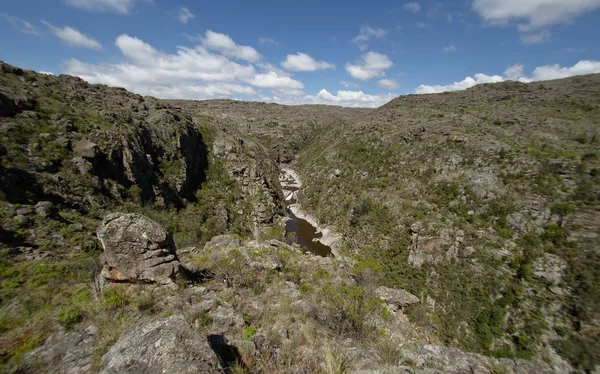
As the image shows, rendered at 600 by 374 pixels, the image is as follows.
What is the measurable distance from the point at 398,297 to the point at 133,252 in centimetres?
2422

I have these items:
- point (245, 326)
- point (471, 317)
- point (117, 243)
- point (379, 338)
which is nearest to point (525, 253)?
point (471, 317)

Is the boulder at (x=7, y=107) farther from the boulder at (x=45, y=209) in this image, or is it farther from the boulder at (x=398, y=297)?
the boulder at (x=398, y=297)

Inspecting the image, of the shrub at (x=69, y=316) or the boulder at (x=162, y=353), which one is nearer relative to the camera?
the boulder at (x=162, y=353)

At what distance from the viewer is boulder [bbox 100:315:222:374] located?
4.07 m

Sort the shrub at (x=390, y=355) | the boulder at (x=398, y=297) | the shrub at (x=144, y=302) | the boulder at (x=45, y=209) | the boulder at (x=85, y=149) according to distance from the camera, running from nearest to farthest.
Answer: the shrub at (x=390, y=355)
the shrub at (x=144, y=302)
the boulder at (x=45, y=209)
the boulder at (x=85, y=149)
the boulder at (x=398, y=297)

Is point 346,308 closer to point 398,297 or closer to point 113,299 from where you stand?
point 113,299

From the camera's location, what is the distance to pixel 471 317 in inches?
862

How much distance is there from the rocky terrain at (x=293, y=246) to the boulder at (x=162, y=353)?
1.2 inches

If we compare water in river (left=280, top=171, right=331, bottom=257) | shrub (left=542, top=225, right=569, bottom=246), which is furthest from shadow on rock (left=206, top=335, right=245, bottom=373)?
shrub (left=542, top=225, right=569, bottom=246)

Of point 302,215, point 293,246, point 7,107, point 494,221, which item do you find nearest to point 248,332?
point 293,246

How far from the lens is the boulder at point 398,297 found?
22.6m

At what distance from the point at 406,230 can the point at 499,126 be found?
32.1 metres

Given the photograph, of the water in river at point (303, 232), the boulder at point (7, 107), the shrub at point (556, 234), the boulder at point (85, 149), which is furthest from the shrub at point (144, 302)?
the shrub at point (556, 234)

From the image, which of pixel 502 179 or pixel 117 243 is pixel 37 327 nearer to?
pixel 117 243
